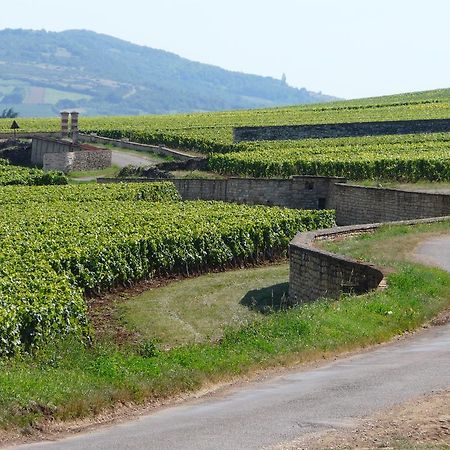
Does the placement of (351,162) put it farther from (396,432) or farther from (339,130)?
(396,432)

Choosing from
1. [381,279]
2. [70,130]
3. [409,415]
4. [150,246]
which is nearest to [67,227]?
[150,246]

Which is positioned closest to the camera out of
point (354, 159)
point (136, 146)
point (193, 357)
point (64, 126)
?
point (193, 357)

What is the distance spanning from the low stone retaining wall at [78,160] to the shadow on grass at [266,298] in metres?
41.9

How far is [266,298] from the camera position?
2914 cm

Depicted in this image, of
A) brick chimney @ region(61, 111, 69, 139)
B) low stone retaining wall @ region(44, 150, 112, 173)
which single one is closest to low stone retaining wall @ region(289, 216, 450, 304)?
low stone retaining wall @ region(44, 150, 112, 173)

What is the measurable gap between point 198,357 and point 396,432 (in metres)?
4.99

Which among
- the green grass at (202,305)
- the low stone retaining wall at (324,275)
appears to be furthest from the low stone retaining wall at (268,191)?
the low stone retaining wall at (324,275)

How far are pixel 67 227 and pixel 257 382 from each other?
18.1m

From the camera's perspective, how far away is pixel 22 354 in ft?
60.0

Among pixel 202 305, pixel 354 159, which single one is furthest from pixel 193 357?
pixel 354 159

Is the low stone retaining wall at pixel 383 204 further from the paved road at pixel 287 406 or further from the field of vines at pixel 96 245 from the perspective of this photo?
the paved road at pixel 287 406

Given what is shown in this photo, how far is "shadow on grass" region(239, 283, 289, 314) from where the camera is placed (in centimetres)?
2717

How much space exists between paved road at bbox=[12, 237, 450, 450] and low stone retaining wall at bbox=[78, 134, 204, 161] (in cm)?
5542

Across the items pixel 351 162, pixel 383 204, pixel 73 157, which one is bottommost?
pixel 73 157
